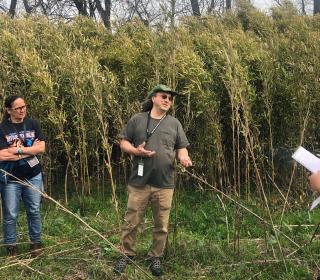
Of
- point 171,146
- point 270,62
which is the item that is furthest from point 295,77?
point 171,146

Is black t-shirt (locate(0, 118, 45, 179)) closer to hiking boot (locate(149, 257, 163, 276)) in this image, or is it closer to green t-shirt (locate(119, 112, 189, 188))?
green t-shirt (locate(119, 112, 189, 188))

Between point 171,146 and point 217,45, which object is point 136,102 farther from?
point 171,146

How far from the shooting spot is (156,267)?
3.57 meters

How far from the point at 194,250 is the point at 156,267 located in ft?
1.78

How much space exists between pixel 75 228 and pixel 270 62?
3.31 meters

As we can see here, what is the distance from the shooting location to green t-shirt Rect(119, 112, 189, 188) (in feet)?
11.5

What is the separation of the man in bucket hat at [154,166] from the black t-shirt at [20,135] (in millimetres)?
904

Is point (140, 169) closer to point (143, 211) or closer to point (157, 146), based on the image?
point (157, 146)

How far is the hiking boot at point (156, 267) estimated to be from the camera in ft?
11.7

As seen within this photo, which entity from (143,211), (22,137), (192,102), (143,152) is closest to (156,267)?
(143,211)

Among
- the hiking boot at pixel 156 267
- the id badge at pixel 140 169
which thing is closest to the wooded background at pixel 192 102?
the id badge at pixel 140 169

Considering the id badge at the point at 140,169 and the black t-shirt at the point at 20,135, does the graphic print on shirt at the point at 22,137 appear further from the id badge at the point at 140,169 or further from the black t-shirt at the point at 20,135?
the id badge at the point at 140,169

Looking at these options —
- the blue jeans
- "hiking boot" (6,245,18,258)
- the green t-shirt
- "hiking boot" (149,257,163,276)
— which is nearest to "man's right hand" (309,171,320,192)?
the green t-shirt

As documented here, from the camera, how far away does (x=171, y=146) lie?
3.58 meters
